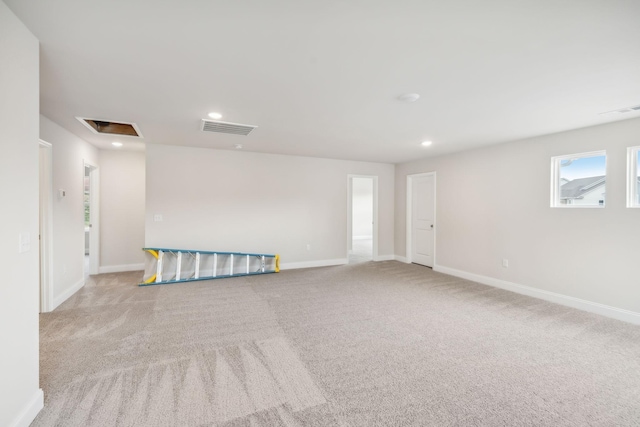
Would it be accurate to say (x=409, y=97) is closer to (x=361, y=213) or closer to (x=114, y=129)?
(x=114, y=129)

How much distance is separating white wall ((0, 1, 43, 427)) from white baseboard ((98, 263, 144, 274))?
13.8 ft

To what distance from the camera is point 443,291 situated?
438cm

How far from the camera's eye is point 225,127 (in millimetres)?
3766

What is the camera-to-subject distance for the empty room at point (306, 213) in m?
1.67

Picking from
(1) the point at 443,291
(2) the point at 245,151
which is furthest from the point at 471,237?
(2) the point at 245,151

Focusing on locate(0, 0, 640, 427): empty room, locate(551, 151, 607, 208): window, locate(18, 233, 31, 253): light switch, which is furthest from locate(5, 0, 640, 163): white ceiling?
locate(18, 233, 31, 253): light switch

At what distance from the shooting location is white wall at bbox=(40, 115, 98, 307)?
363cm

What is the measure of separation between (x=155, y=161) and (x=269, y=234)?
243cm

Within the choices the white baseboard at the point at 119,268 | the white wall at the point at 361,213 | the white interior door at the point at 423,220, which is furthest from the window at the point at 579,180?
the white wall at the point at 361,213

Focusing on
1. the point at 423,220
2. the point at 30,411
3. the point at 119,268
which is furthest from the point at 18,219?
the point at 423,220

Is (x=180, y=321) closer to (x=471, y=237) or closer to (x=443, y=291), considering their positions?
(x=443, y=291)

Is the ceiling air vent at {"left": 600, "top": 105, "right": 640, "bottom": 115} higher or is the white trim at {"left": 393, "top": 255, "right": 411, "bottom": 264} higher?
the ceiling air vent at {"left": 600, "top": 105, "right": 640, "bottom": 115}

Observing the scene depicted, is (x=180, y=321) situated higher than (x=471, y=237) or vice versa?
(x=471, y=237)

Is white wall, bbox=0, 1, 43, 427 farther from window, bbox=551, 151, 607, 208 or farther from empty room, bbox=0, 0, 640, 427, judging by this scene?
window, bbox=551, 151, 607, 208
